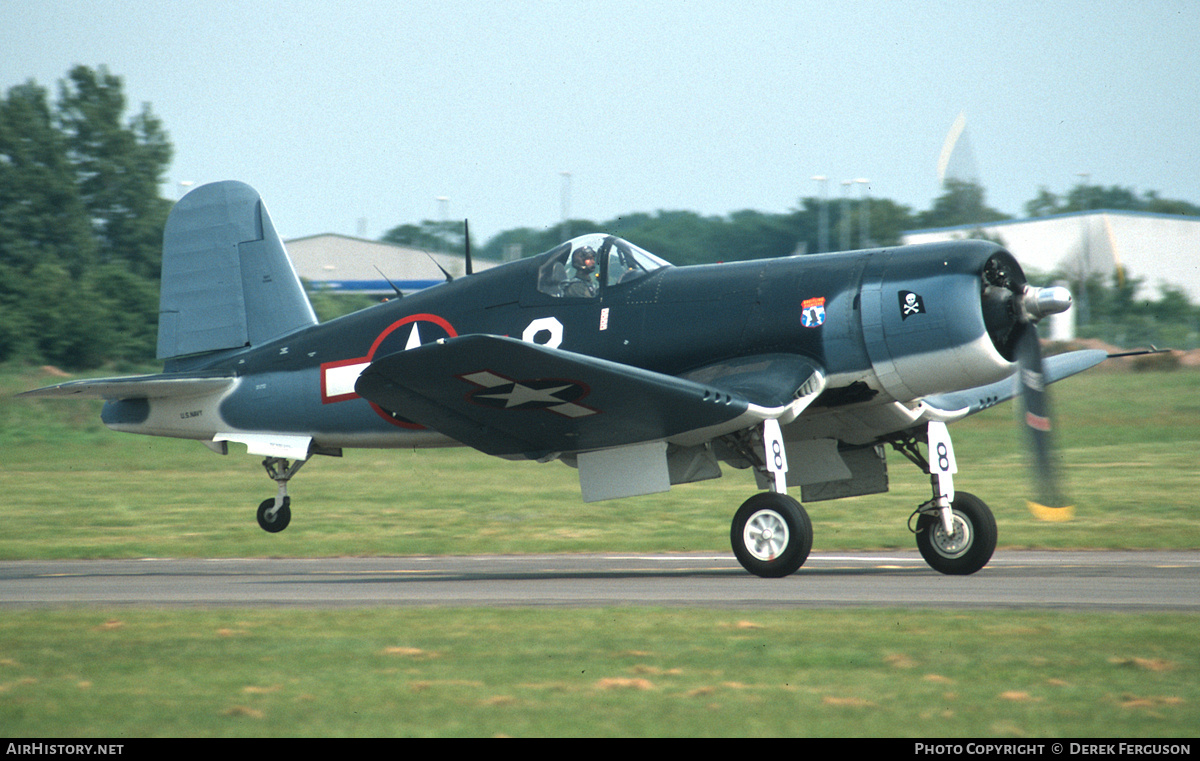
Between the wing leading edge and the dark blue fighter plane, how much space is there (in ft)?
0.06

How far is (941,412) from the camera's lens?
11.0m

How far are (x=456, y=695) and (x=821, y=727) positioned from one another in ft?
5.08

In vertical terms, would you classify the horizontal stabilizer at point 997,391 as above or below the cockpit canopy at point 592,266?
below

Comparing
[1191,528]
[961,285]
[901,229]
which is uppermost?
[901,229]

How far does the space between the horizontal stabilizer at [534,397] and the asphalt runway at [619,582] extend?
1.22 m

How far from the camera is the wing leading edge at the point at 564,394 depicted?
9156 mm

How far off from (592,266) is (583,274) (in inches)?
4.2

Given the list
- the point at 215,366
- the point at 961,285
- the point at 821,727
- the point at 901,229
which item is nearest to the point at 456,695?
the point at 821,727

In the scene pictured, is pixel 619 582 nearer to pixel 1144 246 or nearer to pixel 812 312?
pixel 812 312

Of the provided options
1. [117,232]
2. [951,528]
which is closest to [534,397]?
[951,528]

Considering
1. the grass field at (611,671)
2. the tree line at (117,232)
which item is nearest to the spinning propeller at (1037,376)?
the grass field at (611,671)

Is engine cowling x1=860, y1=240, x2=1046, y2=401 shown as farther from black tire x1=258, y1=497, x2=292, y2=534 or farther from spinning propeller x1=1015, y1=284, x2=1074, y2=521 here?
black tire x1=258, y1=497, x2=292, y2=534

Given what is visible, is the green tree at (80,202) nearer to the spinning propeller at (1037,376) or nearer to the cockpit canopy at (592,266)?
the cockpit canopy at (592,266)

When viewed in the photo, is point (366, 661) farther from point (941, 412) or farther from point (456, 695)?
point (941, 412)
